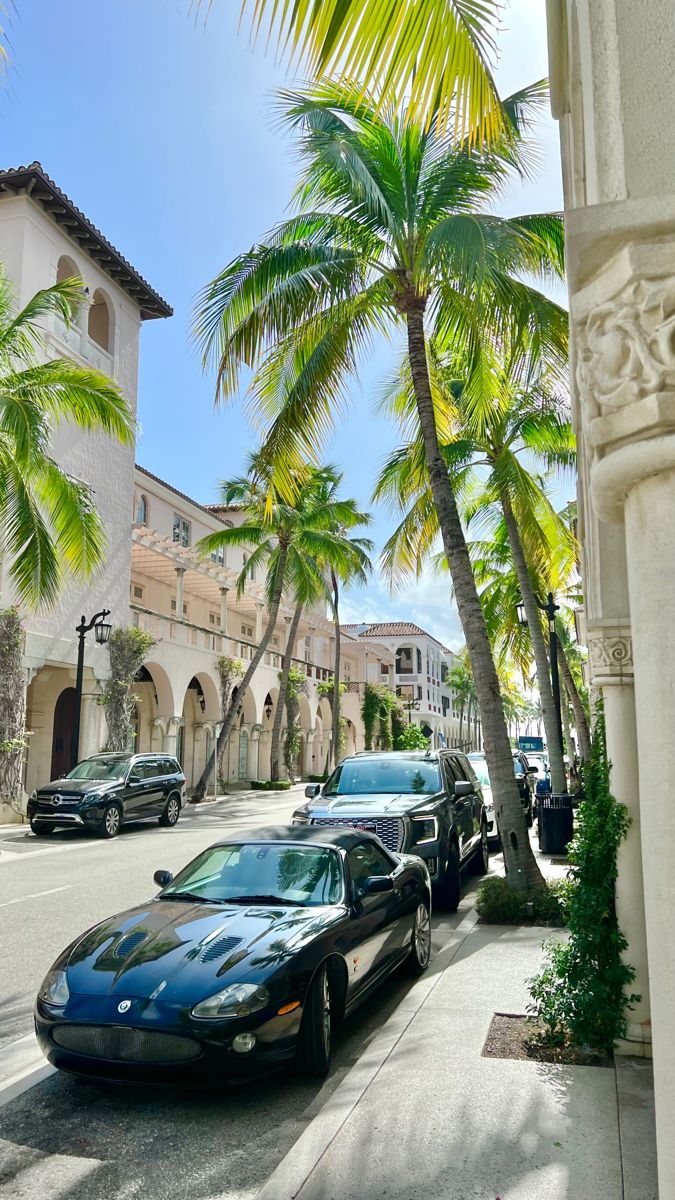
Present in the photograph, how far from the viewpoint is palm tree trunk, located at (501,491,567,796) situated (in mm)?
17703

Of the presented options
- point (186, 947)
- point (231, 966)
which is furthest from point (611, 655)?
point (186, 947)

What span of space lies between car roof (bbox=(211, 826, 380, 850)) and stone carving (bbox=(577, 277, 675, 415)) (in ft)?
17.6

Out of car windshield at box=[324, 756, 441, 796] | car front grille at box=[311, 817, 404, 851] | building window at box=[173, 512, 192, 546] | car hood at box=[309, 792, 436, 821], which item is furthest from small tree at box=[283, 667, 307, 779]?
car front grille at box=[311, 817, 404, 851]

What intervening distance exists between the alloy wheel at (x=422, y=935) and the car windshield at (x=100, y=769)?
→ 1441 cm

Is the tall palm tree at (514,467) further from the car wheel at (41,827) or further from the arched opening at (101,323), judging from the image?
the arched opening at (101,323)

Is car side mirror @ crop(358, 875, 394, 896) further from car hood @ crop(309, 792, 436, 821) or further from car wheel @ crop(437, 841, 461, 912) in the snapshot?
car wheel @ crop(437, 841, 461, 912)

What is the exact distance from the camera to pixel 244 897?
6.38m

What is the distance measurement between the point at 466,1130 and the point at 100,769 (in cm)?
1832

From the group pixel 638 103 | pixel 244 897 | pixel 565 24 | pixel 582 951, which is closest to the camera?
pixel 638 103

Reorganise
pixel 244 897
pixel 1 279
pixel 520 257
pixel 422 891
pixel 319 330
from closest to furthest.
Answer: pixel 244 897 < pixel 422 891 < pixel 520 257 < pixel 319 330 < pixel 1 279

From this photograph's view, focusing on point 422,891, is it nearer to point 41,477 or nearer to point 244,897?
point 244,897

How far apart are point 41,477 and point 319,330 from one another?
640 centimetres

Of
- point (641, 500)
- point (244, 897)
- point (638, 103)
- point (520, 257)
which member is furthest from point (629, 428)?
point (520, 257)

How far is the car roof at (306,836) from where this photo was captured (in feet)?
23.4
